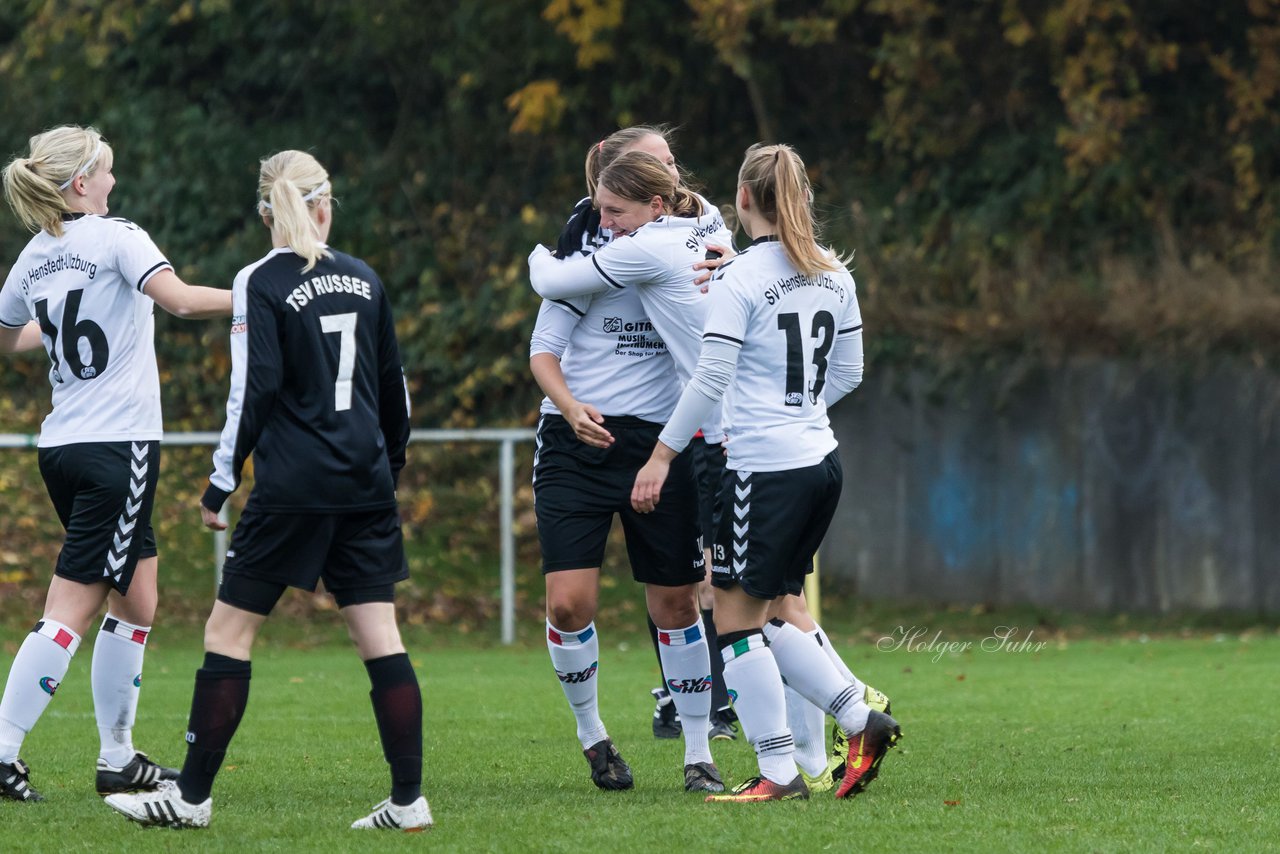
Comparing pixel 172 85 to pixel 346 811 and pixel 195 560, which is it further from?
pixel 346 811

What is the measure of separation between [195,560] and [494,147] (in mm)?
7694

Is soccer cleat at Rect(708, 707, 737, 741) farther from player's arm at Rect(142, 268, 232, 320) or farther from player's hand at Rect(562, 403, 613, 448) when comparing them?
player's arm at Rect(142, 268, 232, 320)

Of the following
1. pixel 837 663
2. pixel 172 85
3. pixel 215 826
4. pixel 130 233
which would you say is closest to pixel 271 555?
pixel 215 826

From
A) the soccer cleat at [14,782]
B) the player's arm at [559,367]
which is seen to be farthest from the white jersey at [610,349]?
the soccer cleat at [14,782]

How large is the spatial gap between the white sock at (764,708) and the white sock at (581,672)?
79 cm

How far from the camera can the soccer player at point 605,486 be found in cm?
615

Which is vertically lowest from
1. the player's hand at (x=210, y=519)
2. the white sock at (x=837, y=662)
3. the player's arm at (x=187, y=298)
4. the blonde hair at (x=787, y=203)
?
the white sock at (x=837, y=662)

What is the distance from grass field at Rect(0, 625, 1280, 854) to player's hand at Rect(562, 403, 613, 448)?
1201mm

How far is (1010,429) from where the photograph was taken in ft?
50.4

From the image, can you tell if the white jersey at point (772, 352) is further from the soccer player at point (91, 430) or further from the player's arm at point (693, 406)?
the soccer player at point (91, 430)

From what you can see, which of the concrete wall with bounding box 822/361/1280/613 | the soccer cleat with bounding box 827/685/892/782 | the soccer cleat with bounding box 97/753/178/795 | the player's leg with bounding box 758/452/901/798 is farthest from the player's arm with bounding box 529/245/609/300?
the concrete wall with bounding box 822/361/1280/613

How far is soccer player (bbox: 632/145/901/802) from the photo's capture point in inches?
220

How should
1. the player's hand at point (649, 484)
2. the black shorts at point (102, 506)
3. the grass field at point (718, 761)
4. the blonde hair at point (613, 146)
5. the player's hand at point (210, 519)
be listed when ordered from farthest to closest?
the blonde hair at point (613, 146) → the black shorts at point (102, 506) → the player's hand at point (649, 484) → the player's hand at point (210, 519) → the grass field at point (718, 761)

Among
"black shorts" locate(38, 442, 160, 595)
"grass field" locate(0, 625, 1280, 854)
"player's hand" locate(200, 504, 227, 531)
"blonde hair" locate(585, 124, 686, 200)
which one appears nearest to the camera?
"grass field" locate(0, 625, 1280, 854)
